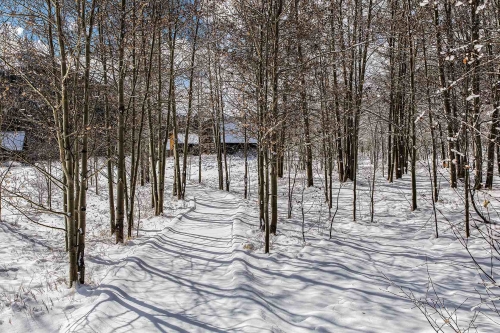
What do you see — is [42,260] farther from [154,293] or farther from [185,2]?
[185,2]

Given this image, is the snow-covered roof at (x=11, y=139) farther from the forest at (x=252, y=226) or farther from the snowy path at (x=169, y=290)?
the snowy path at (x=169, y=290)

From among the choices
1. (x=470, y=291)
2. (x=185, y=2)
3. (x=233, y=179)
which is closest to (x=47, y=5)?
(x=185, y=2)

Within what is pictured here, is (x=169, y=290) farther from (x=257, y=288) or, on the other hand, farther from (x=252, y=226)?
(x=252, y=226)

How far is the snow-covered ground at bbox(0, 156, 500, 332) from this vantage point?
14.3ft

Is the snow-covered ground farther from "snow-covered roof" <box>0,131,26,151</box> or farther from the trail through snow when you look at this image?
"snow-covered roof" <box>0,131,26,151</box>

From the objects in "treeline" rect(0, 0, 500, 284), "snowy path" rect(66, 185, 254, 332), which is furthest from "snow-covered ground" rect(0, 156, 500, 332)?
"treeline" rect(0, 0, 500, 284)

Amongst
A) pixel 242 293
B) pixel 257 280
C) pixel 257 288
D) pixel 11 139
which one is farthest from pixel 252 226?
pixel 11 139

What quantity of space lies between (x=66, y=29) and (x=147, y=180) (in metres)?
22.5

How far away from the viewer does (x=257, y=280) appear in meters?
5.84

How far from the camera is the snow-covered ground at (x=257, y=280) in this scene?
4363mm

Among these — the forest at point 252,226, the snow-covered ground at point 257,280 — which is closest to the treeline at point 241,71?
the forest at point 252,226

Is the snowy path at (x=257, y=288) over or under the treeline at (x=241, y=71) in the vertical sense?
under

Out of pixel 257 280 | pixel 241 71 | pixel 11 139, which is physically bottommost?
pixel 257 280

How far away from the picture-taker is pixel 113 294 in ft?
16.3
